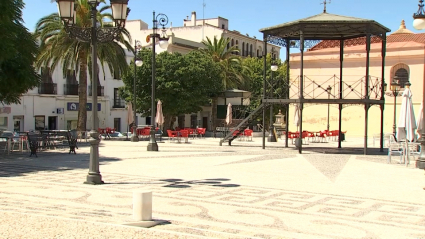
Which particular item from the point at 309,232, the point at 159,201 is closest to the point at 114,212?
the point at 159,201

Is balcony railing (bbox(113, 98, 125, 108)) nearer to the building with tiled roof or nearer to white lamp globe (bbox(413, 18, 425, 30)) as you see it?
the building with tiled roof

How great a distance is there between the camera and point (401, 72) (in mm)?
38406

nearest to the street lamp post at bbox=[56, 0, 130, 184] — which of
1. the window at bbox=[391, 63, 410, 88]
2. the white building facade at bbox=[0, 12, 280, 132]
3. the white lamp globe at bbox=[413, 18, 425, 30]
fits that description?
the white lamp globe at bbox=[413, 18, 425, 30]

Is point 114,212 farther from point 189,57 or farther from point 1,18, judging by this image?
point 189,57

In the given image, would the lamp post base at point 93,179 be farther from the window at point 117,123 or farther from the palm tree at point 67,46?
the window at point 117,123

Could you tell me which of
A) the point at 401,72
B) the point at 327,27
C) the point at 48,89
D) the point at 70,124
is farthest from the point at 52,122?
the point at 401,72

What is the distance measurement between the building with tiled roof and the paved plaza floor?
76.6 ft

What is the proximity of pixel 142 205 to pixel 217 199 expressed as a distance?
8.62ft

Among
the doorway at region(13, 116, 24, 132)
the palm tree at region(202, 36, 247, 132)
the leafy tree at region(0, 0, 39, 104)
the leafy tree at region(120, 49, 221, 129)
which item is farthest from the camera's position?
the palm tree at region(202, 36, 247, 132)

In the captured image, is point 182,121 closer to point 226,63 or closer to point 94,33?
point 226,63

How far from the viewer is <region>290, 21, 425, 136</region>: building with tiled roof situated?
3778 centimetres

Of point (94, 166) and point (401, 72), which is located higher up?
point (401, 72)

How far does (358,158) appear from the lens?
1953 cm

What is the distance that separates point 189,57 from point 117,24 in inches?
1130
